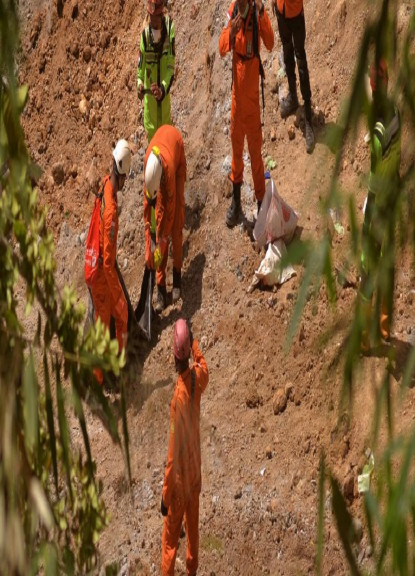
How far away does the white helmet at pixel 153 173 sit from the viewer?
32.0ft

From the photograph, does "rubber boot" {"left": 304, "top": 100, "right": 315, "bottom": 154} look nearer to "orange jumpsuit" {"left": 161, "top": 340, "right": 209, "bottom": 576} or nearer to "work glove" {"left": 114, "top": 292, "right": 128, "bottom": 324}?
"work glove" {"left": 114, "top": 292, "right": 128, "bottom": 324}

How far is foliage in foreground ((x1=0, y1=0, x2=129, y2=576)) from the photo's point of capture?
4117mm

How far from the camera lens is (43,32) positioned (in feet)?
47.1

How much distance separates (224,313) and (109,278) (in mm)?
1037

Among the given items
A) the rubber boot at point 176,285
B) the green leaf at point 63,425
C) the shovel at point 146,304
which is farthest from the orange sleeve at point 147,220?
the green leaf at point 63,425

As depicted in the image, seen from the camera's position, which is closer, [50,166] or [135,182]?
[135,182]

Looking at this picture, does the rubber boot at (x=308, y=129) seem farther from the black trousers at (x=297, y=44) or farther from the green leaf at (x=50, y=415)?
the green leaf at (x=50, y=415)

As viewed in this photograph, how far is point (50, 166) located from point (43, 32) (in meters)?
1.79

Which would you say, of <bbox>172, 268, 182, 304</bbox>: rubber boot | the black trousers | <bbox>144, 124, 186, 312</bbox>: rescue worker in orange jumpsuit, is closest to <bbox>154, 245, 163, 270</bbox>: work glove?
<bbox>144, 124, 186, 312</bbox>: rescue worker in orange jumpsuit

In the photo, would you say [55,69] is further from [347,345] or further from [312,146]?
[347,345]

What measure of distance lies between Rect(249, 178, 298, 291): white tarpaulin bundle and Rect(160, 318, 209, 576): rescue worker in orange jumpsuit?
1.76 metres

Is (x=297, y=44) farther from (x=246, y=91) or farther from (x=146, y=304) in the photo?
(x=146, y=304)

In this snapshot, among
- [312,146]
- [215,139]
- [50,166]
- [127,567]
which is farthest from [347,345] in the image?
[50,166]

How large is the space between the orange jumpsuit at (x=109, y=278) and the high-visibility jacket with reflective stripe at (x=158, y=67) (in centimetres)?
152
